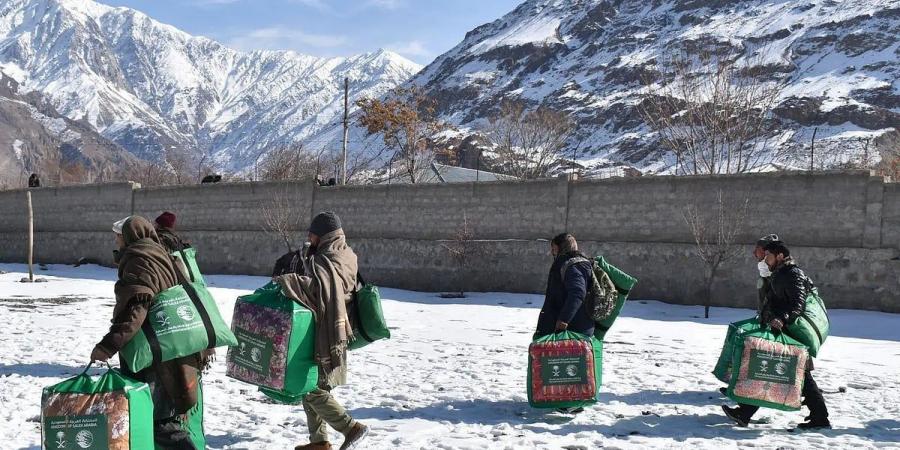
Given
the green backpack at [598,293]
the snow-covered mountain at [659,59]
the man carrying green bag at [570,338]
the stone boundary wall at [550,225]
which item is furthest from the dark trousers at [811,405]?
the snow-covered mountain at [659,59]

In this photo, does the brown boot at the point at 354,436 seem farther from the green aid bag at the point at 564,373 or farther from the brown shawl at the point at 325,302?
the green aid bag at the point at 564,373

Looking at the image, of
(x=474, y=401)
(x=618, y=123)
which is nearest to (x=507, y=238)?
(x=474, y=401)

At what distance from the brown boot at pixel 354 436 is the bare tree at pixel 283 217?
18587 millimetres

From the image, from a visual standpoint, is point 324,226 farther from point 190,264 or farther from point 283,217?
point 283,217

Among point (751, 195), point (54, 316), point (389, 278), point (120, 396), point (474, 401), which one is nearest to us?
point (120, 396)

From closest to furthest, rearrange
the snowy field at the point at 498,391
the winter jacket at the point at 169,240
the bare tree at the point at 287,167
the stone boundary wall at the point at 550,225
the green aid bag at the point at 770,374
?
the winter jacket at the point at 169,240 → the snowy field at the point at 498,391 → the green aid bag at the point at 770,374 → the stone boundary wall at the point at 550,225 → the bare tree at the point at 287,167

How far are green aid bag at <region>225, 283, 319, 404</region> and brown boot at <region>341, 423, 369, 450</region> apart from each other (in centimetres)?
44

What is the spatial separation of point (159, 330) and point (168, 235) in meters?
1.75

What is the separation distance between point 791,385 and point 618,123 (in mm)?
128420

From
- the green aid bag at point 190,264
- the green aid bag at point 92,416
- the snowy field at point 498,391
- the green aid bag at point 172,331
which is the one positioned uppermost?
the green aid bag at point 190,264

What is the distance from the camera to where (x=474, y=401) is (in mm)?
7496

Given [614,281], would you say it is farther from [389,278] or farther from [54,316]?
[389,278]

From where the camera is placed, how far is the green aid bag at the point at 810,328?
22.0 ft

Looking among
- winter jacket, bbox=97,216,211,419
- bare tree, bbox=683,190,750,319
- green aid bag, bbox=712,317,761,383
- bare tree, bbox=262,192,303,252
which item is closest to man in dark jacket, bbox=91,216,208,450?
winter jacket, bbox=97,216,211,419
